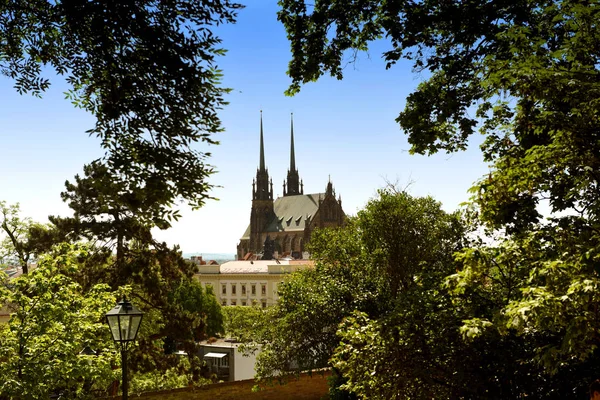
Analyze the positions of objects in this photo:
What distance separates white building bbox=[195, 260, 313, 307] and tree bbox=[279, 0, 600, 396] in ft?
185

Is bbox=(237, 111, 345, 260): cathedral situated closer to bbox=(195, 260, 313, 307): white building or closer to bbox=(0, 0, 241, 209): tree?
bbox=(195, 260, 313, 307): white building

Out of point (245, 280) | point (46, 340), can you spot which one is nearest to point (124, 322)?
point (46, 340)

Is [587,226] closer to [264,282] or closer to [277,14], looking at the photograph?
[277,14]

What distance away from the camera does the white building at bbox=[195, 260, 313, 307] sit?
65.4 meters

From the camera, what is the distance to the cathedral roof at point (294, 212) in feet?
329

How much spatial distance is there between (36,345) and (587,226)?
27.5 ft

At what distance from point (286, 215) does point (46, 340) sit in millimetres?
94222

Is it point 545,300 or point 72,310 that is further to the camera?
point 72,310

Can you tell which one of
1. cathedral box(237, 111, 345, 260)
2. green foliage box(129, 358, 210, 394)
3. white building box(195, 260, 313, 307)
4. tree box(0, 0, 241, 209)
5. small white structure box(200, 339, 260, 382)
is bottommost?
small white structure box(200, 339, 260, 382)

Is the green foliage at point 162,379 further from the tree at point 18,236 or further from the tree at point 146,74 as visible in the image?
the tree at point 146,74

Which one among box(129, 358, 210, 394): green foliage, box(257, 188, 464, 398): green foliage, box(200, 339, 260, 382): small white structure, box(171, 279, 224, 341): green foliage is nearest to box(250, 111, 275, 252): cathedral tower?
box(171, 279, 224, 341): green foliage

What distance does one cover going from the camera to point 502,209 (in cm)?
785

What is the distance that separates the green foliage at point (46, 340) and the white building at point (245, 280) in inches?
2099

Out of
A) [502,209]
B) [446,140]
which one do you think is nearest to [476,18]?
[446,140]
